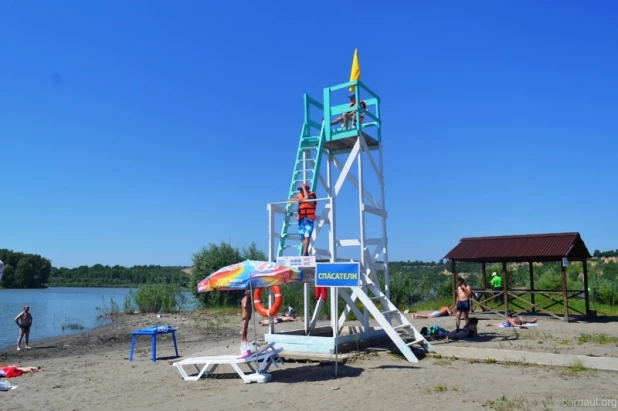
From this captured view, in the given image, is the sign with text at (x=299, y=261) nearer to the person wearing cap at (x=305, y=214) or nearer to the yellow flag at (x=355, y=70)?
the person wearing cap at (x=305, y=214)

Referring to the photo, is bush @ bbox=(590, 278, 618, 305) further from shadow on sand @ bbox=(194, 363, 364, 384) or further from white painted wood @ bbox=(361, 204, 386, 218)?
shadow on sand @ bbox=(194, 363, 364, 384)

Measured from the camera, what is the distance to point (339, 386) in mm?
8797

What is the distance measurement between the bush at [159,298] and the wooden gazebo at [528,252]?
69.1 ft

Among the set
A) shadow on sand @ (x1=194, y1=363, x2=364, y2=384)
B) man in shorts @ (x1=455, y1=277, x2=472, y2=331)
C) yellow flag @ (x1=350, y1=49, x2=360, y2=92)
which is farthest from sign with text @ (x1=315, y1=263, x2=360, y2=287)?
man in shorts @ (x1=455, y1=277, x2=472, y2=331)

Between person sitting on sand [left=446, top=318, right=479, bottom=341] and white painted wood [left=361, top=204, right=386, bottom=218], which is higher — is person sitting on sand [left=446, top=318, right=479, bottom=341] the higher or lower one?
the lower one

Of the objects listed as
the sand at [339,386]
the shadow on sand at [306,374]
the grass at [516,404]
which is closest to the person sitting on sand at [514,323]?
the sand at [339,386]

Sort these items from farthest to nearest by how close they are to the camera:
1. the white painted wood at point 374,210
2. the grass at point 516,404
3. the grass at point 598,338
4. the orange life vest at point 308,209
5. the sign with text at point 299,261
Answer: the grass at point 598,338, the white painted wood at point 374,210, the orange life vest at point 308,209, the sign with text at point 299,261, the grass at point 516,404

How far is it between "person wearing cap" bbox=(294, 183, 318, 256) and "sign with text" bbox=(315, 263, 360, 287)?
1858 mm

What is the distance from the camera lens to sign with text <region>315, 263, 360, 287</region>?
9.84 metres

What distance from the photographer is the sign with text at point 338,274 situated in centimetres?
984

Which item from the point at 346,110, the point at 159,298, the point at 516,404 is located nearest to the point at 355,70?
the point at 346,110

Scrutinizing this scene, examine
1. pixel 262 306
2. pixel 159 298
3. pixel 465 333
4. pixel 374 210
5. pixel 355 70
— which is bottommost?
pixel 465 333

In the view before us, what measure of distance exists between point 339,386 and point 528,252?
13995 millimetres

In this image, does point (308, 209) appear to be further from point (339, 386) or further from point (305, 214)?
point (339, 386)
